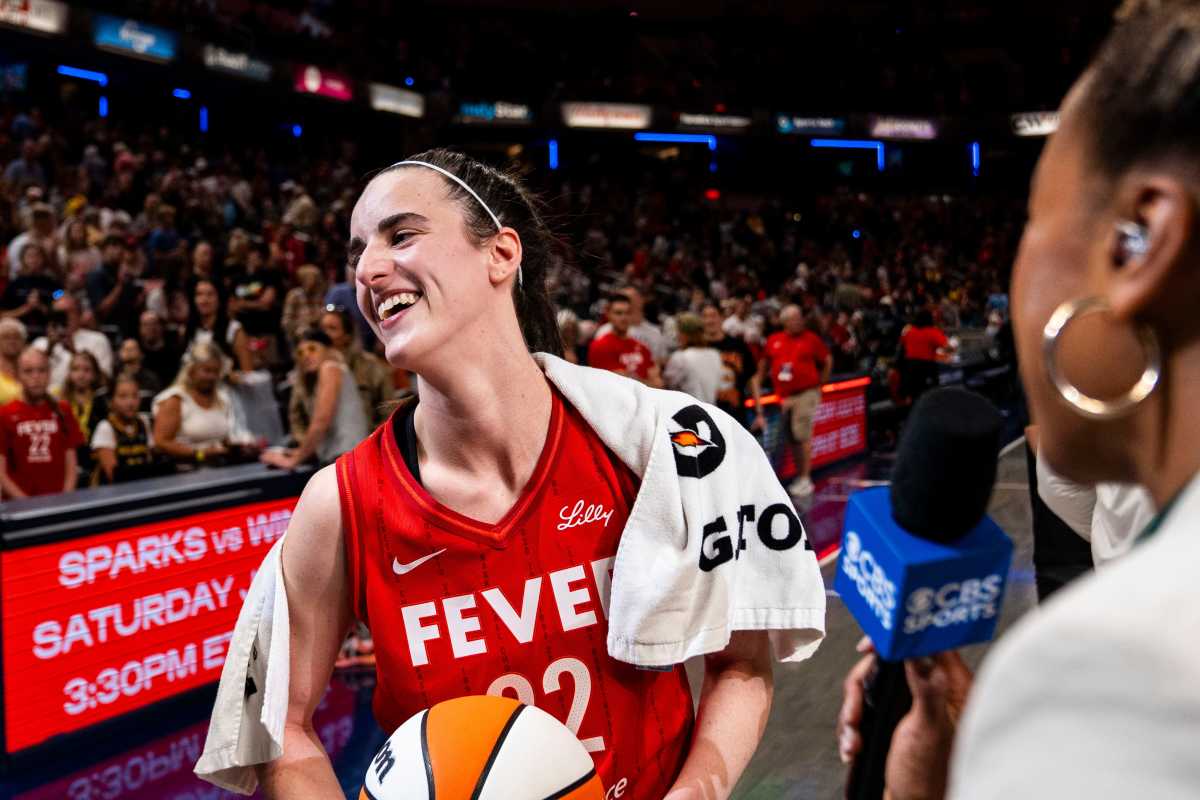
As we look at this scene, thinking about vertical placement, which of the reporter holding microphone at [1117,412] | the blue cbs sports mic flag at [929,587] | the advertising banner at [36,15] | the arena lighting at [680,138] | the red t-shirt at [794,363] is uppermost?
the advertising banner at [36,15]

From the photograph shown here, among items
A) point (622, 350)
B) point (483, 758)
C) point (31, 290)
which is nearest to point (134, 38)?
point (31, 290)

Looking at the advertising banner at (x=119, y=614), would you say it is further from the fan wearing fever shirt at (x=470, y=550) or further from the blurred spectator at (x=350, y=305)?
the fan wearing fever shirt at (x=470, y=550)

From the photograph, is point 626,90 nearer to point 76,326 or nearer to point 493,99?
point 493,99

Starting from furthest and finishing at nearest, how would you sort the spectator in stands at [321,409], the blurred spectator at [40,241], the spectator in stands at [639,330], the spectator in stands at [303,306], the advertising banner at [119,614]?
1. the blurred spectator at [40,241]
2. the spectator in stands at [303,306]
3. the spectator in stands at [639,330]
4. the spectator in stands at [321,409]
5. the advertising banner at [119,614]

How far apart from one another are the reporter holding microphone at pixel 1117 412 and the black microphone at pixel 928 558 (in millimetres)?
125

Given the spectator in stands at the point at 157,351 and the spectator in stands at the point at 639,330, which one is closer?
the spectator in stands at the point at 157,351

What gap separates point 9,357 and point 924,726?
21.1 feet

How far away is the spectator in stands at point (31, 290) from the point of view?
8664 millimetres

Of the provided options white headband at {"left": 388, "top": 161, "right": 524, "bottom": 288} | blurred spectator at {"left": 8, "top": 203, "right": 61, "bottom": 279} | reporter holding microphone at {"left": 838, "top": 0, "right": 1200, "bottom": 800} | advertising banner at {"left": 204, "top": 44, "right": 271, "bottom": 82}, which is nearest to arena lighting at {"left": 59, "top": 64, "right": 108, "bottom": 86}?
advertising banner at {"left": 204, "top": 44, "right": 271, "bottom": 82}

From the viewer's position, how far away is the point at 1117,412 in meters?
0.79

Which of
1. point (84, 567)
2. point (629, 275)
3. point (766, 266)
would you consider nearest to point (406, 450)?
point (84, 567)

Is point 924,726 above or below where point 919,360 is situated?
above

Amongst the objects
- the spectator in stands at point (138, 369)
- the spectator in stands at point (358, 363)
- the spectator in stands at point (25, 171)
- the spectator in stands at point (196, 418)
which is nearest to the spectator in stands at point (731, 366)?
the spectator in stands at point (358, 363)

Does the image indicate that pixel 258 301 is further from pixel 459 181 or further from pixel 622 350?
pixel 459 181
